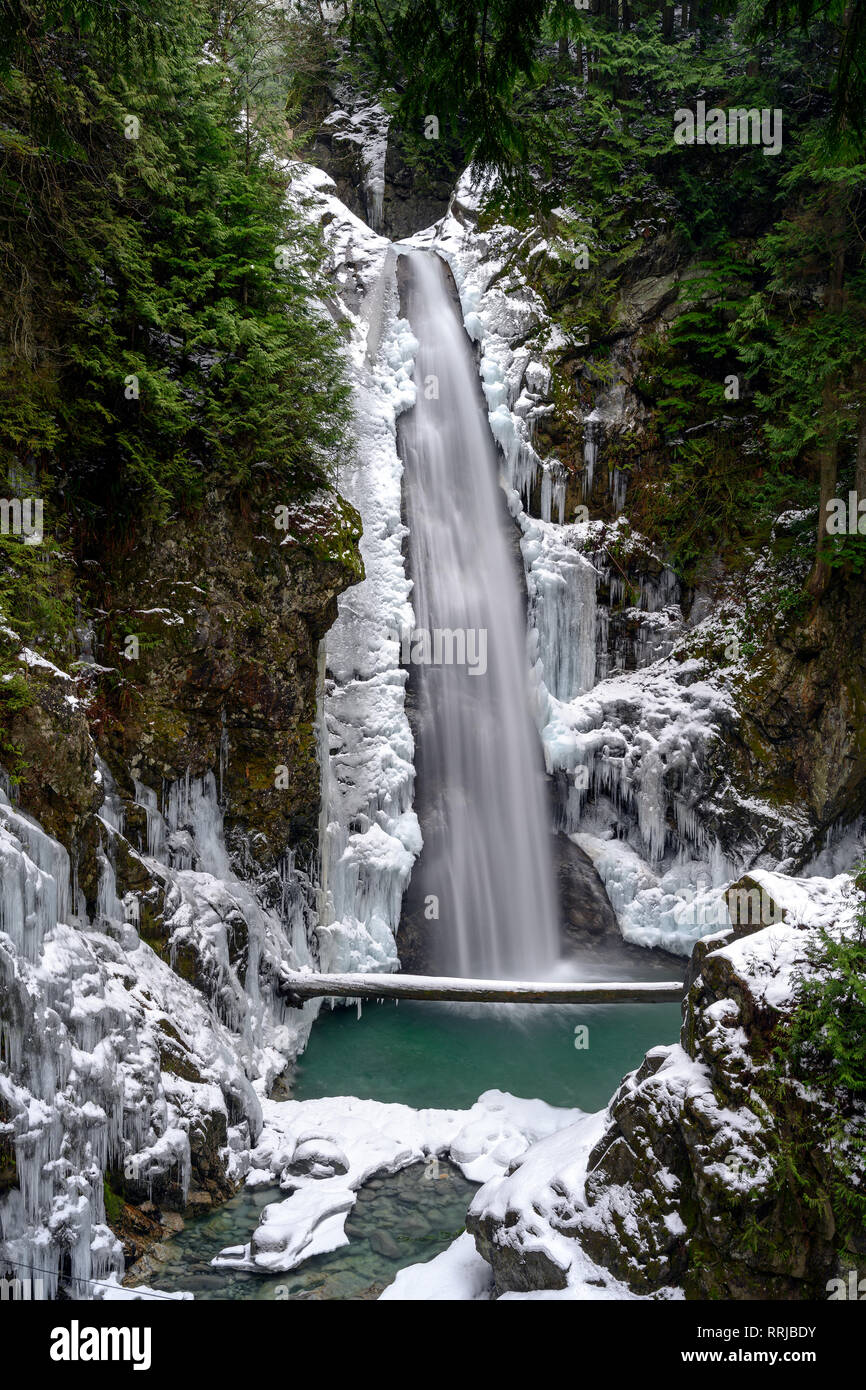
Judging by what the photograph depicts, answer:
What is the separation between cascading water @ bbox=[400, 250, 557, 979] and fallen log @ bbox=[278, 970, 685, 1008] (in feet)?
7.63

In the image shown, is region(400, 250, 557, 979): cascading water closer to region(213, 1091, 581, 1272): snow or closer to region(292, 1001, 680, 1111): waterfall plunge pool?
region(292, 1001, 680, 1111): waterfall plunge pool

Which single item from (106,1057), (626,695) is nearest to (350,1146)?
(106,1057)

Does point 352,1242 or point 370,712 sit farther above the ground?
point 370,712

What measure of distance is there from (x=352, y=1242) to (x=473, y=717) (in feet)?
22.3

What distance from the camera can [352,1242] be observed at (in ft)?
19.7

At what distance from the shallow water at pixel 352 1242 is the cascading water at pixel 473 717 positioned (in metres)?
4.04

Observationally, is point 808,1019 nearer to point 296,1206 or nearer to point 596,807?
point 296,1206

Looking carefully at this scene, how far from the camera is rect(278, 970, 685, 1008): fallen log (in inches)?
323

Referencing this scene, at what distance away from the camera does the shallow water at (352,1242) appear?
541 cm

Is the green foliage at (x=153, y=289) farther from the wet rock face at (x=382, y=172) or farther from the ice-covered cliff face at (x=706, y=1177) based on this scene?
the wet rock face at (x=382, y=172)

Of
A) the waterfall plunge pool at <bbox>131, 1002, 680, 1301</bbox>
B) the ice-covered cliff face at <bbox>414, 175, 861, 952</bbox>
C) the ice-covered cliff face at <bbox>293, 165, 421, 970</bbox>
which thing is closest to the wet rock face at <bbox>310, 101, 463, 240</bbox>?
the ice-covered cliff face at <bbox>293, 165, 421, 970</bbox>

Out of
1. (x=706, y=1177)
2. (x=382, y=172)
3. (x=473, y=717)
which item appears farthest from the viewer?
(x=382, y=172)

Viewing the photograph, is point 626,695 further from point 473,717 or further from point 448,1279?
point 448,1279

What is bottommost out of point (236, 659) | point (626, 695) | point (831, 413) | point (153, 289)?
point (626, 695)
